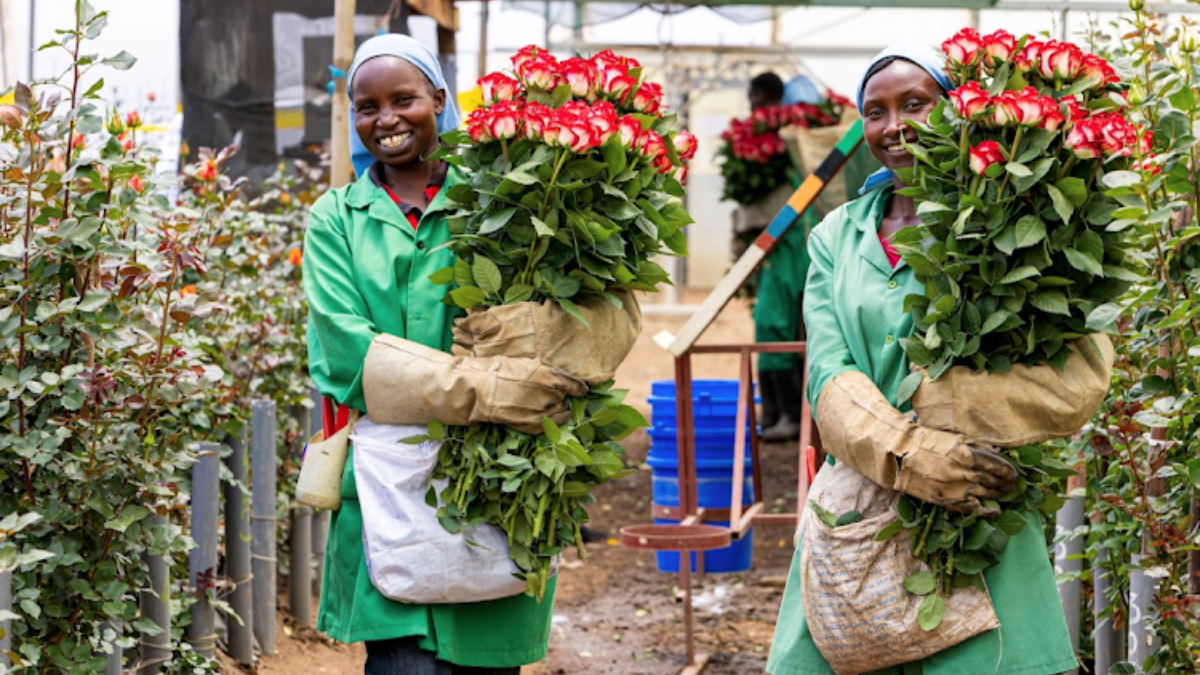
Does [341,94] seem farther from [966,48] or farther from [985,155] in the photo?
[985,155]

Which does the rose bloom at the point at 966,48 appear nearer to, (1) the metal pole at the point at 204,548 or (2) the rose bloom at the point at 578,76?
(2) the rose bloom at the point at 578,76

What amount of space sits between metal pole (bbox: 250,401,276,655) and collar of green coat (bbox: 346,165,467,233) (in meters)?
1.40

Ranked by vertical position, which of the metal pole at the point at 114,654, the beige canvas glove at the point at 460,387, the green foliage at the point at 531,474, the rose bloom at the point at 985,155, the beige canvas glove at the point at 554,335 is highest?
the rose bloom at the point at 985,155

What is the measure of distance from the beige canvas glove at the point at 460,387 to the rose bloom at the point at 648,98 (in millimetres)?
550

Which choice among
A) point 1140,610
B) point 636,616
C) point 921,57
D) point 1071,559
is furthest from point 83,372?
point 636,616

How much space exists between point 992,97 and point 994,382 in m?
0.47

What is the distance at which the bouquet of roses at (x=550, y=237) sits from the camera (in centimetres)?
273

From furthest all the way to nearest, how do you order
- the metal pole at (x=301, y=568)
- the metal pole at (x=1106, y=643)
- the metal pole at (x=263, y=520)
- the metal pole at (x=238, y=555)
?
the metal pole at (x=301, y=568)
the metal pole at (x=263, y=520)
the metal pole at (x=238, y=555)
the metal pole at (x=1106, y=643)

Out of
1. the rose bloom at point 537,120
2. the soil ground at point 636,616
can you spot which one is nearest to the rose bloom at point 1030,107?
the rose bloom at point 537,120

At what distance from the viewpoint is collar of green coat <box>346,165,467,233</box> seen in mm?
2973

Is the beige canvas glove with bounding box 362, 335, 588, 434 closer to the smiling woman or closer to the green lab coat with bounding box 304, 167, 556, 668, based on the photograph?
the green lab coat with bounding box 304, 167, 556, 668

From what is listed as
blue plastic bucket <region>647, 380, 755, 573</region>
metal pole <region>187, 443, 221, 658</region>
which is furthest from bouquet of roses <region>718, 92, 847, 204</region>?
metal pole <region>187, 443, 221, 658</region>

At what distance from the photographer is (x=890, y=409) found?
265 centimetres

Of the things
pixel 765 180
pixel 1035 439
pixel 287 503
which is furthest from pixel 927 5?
pixel 1035 439
